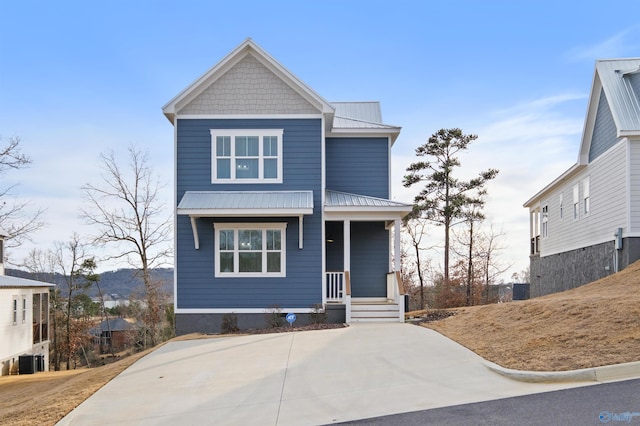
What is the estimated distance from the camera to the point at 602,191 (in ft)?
72.1

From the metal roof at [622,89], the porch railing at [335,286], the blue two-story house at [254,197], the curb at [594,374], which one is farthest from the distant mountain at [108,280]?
the curb at [594,374]

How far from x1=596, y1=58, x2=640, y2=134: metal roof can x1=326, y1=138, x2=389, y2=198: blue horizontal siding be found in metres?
7.45

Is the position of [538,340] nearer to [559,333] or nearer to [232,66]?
[559,333]

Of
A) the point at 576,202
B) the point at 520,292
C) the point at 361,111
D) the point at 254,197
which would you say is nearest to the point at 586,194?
the point at 576,202

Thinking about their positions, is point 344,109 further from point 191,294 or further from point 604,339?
point 604,339

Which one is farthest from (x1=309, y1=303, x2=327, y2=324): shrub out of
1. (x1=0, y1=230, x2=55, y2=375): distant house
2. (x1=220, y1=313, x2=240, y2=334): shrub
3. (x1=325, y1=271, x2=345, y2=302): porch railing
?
(x1=0, y1=230, x2=55, y2=375): distant house

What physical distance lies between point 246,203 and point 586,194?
1330cm

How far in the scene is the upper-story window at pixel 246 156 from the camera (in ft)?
64.7

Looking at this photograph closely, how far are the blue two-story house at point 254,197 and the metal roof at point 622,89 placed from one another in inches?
287

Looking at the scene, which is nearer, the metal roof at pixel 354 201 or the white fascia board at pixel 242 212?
the white fascia board at pixel 242 212

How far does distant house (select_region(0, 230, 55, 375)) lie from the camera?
31.3 meters

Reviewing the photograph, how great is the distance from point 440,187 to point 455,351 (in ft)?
77.3

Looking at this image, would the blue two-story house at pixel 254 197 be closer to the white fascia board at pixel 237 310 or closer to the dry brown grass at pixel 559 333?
the white fascia board at pixel 237 310

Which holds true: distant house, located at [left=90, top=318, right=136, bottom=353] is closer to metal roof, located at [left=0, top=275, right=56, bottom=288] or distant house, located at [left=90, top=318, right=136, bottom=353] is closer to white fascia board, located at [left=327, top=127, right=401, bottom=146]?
metal roof, located at [left=0, top=275, right=56, bottom=288]
